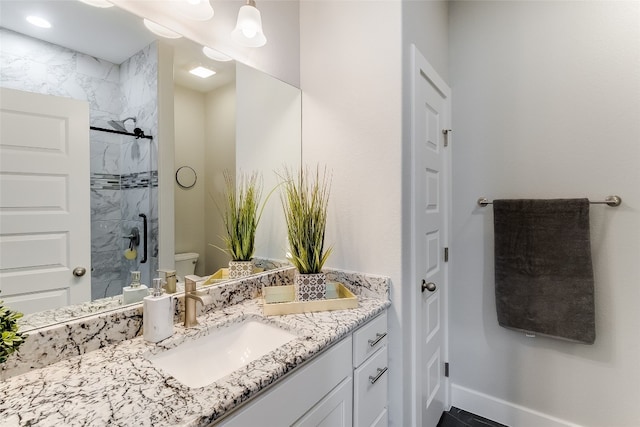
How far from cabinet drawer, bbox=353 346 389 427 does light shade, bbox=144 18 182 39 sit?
143 cm

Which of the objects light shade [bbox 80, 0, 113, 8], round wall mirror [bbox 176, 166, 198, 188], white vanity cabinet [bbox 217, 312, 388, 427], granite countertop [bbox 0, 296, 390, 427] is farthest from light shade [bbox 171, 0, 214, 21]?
white vanity cabinet [bbox 217, 312, 388, 427]

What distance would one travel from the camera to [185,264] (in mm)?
1198

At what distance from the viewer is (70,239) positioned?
892 mm

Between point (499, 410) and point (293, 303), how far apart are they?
1563 millimetres

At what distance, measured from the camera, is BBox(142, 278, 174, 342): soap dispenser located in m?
0.91

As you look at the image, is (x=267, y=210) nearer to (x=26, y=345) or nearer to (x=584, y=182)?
(x=26, y=345)

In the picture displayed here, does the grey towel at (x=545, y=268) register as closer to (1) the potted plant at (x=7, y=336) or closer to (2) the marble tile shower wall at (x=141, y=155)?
(2) the marble tile shower wall at (x=141, y=155)

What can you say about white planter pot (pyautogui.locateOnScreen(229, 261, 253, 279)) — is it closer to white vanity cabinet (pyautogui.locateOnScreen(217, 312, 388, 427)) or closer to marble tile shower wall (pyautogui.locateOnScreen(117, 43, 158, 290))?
marble tile shower wall (pyautogui.locateOnScreen(117, 43, 158, 290))

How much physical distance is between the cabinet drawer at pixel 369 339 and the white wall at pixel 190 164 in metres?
0.69

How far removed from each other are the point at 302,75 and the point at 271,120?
1.06ft

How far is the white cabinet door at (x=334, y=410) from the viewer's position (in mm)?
888

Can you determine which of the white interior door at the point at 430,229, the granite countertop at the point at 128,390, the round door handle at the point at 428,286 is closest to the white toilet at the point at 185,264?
the granite countertop at the point at 128,390

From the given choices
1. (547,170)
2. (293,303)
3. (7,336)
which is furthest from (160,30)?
(547,170)

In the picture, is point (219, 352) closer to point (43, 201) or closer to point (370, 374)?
point (370, 374)
